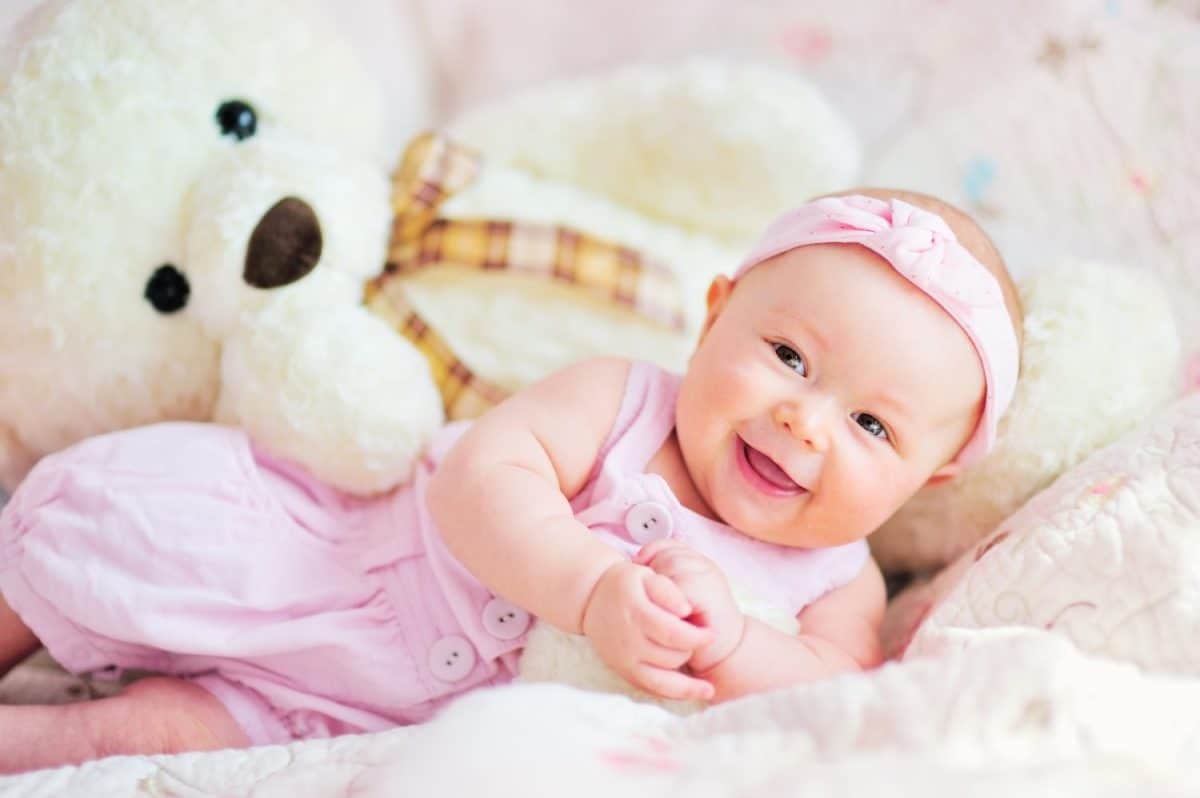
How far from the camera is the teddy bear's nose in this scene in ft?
3.44

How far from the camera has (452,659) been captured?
989 mm

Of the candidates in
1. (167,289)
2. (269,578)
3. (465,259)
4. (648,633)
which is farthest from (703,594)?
(167,289)

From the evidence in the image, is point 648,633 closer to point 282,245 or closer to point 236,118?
point 282,245

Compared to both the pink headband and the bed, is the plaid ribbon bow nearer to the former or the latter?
the pink headband

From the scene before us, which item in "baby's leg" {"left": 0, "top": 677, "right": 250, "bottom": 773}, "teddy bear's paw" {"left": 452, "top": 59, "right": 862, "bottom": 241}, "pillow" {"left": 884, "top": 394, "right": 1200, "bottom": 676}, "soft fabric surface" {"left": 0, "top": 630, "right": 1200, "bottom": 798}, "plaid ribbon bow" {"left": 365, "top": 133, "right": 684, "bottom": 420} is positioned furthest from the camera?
"teddy bear's paw" {"left": 452, "top": 59, "right": 862, "bottom": 241}

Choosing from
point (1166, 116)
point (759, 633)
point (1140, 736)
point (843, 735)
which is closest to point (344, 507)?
point (759, 633)

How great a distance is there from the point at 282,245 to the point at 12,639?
467 mm

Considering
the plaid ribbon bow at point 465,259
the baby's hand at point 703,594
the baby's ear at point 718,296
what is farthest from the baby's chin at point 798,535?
the plaid ribbon bow at point 465,259

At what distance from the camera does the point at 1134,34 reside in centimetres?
146

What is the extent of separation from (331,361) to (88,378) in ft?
0.83

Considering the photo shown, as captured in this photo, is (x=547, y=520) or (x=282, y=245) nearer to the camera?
(x=547, y=520)

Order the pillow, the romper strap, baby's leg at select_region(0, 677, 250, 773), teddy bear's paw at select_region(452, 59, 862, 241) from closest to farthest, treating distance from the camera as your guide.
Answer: the pillow
baby's leg at select_region(0, 677, 250, 773)
the romper strap
teddy bear's paw at select_region(452, 59, 862, 241)

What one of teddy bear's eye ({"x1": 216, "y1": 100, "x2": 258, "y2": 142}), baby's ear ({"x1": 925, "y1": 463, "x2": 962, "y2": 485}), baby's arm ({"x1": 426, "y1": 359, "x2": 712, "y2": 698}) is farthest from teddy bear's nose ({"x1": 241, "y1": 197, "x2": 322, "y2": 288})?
baby's ear ({"x1": 925, "y1": 463, "x2": 962, "y2": 485})

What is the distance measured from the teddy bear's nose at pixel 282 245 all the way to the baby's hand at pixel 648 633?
499 millimetres
